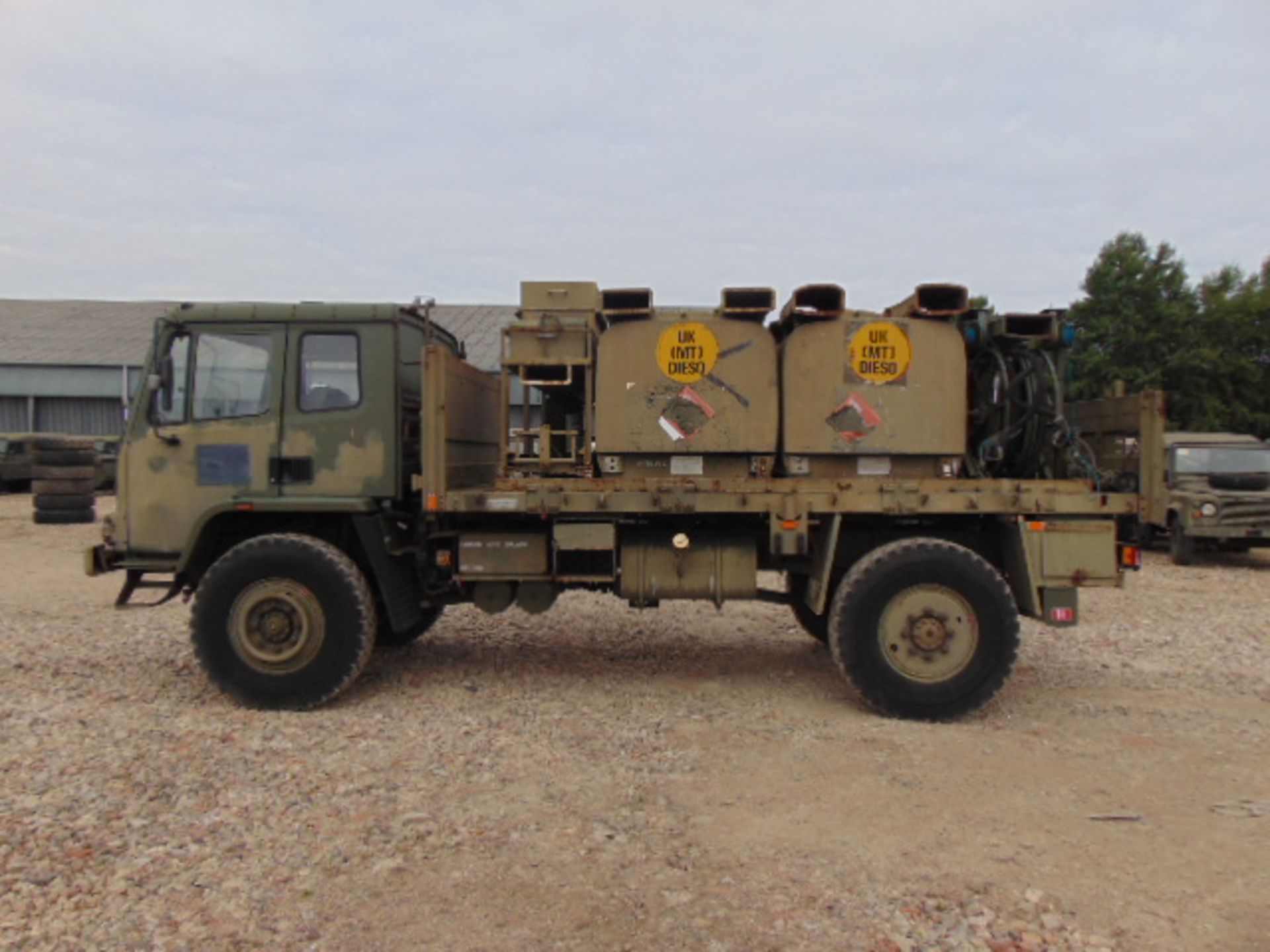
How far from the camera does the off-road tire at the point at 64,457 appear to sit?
17797mm

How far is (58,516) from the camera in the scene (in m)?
17.4

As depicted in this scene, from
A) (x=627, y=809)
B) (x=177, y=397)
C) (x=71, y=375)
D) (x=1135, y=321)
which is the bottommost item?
(x=627, y=809)

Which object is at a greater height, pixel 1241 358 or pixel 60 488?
pixel 1241 358

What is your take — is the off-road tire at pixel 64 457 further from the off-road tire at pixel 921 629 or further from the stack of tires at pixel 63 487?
the off-road tire at pixel 921 629

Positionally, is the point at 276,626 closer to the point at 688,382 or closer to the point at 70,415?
the point at 688,382

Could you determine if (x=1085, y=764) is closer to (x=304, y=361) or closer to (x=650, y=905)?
(x=650, y=905)

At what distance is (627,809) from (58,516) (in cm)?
1726

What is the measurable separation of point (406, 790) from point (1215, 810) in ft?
13.1

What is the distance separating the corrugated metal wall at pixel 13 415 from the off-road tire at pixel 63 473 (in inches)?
572

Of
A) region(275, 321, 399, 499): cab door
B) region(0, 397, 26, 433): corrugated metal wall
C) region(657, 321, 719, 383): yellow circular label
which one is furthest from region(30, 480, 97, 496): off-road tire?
region(657, 321, 719, 383): yellow circular label

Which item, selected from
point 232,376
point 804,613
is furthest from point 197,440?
point 804,613

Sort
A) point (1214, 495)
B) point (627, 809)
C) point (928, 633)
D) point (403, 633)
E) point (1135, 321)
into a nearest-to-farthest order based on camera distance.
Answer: point (627, 809) < point (928, 633) < point (403, 633) < point (1214, 495) < point (1135, 321)

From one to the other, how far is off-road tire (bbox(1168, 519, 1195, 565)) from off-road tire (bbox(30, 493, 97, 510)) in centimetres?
1936

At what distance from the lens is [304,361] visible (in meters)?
6.14
